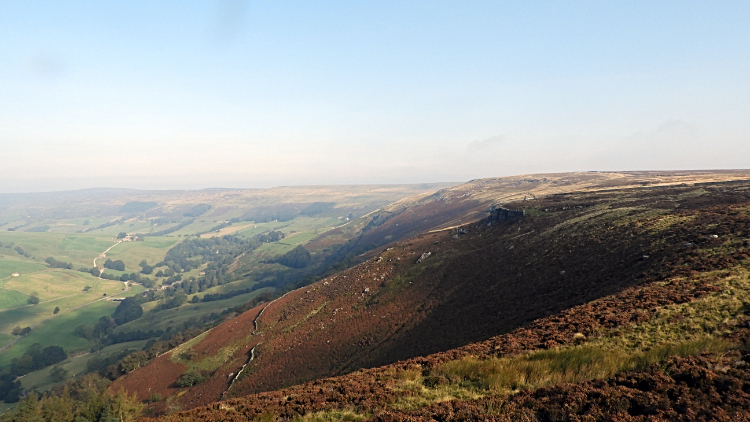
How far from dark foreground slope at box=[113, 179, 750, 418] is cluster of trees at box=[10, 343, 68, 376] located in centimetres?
9950

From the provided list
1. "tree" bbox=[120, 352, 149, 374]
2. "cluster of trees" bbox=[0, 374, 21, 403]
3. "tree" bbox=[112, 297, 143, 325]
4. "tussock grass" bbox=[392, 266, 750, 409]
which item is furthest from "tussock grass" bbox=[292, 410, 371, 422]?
"tree" bbox=[112, 297, 143, 325]

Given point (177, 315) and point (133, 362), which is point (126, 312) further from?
point (133, 362)

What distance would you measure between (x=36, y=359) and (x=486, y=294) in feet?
614

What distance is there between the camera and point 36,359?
132 metres

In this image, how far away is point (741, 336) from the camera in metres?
15.4

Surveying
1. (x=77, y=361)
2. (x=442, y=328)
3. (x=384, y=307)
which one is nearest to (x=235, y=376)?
(x=384, y=307)

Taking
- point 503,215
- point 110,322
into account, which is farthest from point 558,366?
point 110,322

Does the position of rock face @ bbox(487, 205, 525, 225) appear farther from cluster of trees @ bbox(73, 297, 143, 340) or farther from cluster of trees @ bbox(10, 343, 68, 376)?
cluster of trees @ bbox(73, 297, 143, 340)

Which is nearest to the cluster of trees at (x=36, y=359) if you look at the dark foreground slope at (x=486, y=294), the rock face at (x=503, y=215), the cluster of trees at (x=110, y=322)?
the cluster of trees at (x=110, y=322)

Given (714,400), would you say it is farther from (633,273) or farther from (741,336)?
(633,273)

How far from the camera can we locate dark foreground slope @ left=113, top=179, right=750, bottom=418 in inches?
1076

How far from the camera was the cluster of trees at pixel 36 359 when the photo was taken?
125 m

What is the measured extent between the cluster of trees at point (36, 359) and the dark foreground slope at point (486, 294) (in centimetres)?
9950

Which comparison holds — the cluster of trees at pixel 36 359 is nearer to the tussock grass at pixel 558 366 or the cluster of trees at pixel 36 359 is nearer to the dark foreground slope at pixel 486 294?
the dark foreground slope at pixel 486 294
